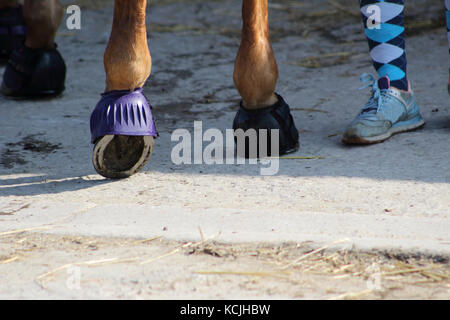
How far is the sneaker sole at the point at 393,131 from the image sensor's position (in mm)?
2075

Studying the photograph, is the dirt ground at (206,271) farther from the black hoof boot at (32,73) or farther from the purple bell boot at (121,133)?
the black hoof boot at (32,73)

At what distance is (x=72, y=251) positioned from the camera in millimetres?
1394

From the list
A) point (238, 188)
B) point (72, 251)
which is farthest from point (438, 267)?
point (72, 251)

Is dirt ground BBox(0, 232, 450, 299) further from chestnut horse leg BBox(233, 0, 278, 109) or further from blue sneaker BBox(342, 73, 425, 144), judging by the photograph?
blue sneaker BBox(342, 73, 425, 144)

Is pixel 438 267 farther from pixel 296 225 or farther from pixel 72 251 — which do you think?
pixel 72 251

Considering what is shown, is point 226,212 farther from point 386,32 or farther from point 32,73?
point 32,73

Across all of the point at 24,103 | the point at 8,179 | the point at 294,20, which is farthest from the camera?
the point at 294,20

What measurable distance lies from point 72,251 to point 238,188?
50 centimetres

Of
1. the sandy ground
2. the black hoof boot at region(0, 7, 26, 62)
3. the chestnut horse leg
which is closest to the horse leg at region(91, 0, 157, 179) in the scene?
the sandy ground

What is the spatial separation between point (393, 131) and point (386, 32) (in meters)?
0.33

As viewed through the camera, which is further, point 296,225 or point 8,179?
point 8,179

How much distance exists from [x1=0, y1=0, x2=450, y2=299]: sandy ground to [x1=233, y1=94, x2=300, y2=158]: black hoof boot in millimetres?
64

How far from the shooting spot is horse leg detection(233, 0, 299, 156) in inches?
76.5
